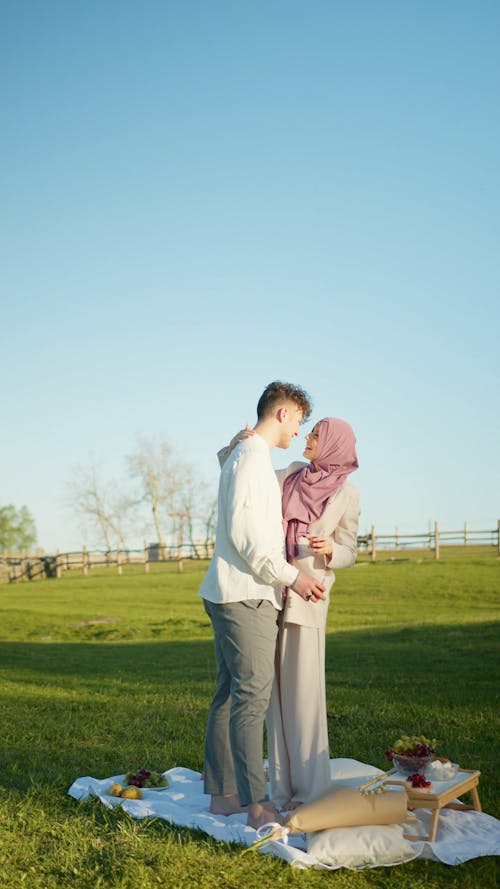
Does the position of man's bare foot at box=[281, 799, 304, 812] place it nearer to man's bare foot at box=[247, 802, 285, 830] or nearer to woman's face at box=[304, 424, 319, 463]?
man's bare foot at box=[247, 802, 285, 830]

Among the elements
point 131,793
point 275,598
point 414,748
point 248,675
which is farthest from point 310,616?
point 131,793

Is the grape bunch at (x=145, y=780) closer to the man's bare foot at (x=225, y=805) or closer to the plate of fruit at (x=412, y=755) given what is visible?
the man's bare foot at (x=225, y=805)

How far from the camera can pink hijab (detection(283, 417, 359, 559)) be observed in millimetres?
4840

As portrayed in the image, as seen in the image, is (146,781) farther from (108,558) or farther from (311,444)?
(108,558)

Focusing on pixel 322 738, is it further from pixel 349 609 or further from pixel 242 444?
pixel 349 609

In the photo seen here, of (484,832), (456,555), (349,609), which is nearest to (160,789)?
(484,832)

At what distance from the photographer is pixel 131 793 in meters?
5.12

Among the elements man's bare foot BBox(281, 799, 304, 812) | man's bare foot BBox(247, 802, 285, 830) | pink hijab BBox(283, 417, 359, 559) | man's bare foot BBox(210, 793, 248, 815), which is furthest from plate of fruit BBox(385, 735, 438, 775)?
pink hijab BBox(283, 417, 359, 559)

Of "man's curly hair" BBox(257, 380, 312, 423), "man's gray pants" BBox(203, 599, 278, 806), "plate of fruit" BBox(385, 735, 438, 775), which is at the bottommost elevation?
"plate of fruit" BBox(385, 735, 438, 775)

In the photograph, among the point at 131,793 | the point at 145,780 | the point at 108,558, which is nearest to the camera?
the point at 131,793

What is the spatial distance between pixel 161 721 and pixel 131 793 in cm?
288

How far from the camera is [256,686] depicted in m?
4.57

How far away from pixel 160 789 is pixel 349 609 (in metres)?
21.4

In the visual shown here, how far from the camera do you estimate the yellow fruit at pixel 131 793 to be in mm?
5113
